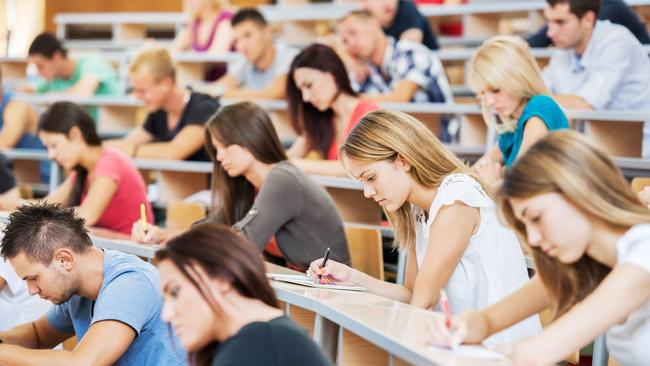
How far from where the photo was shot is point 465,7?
20.6 feet

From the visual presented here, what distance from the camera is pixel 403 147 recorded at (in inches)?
94.0

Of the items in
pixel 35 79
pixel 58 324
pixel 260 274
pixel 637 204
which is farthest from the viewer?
pixel 35 79

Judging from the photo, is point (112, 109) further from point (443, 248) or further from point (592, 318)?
point (592, 318)

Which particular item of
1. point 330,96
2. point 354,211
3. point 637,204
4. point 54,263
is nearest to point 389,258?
point 354,211

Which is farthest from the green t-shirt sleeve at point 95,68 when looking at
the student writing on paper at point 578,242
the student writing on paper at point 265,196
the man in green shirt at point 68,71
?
the student writing on paper at point 578,242

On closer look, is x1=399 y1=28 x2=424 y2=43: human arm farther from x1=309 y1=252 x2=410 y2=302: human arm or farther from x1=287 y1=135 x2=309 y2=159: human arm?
x1=309 y1=252 x2=410 y2=302: human arm

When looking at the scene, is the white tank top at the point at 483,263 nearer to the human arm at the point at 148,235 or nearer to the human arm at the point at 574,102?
the human arm at the point at 148,235

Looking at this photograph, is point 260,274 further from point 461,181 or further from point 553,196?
point 461,181

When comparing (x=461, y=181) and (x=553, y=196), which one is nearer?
(x=553, y=196)

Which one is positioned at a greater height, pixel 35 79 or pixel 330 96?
pixel 330 96

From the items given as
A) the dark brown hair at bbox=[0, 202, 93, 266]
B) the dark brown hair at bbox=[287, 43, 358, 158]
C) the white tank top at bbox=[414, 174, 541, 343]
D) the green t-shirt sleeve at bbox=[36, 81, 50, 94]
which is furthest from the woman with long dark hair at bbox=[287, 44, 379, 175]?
the green t-shirt sleeve at bbox=[36, 81, 50, 94]

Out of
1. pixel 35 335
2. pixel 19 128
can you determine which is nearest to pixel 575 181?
pixel 35 335

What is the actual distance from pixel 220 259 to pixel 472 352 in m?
0.49

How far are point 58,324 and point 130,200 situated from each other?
5.34 ft
